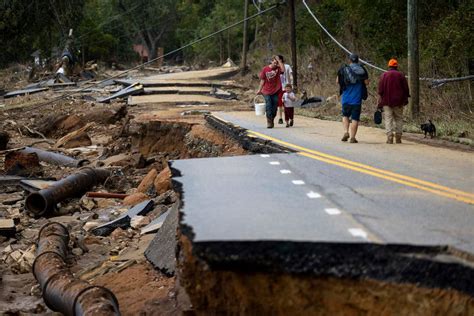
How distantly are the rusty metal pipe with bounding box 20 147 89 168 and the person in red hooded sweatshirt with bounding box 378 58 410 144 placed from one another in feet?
32.7

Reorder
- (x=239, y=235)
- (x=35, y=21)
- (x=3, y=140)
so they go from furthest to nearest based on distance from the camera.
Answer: (x=35, y=21) < (x=3, y=140) < (x=239, y=235)

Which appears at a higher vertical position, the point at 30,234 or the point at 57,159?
the point at 57,159

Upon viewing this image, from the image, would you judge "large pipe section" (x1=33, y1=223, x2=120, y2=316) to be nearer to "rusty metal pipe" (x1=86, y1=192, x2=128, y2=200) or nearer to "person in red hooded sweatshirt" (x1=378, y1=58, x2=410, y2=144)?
"rusty metal pipe" (x1=86, y1=192, x2=128, y2=200)

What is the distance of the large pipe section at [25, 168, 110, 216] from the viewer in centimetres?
1490

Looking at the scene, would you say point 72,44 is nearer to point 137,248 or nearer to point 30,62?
point 30,62

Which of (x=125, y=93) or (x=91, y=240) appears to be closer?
(x=91, y=240)

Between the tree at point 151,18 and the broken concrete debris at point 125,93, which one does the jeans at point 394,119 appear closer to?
the broken concrete debris at point 125,93

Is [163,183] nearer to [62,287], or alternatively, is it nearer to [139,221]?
[139,221]

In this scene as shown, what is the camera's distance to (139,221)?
12.7 m

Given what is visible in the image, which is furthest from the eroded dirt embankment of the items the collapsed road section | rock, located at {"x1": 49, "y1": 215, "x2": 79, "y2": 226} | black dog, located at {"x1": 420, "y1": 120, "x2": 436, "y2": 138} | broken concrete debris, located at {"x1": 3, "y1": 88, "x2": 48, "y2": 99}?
broken concrete debris, located at {"x1": 3, "y1": 88, "x2": 48, "y2": 99}

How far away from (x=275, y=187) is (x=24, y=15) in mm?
42525

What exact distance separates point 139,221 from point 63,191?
139 inches

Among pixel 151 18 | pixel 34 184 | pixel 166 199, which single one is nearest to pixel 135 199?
pixel 166 199

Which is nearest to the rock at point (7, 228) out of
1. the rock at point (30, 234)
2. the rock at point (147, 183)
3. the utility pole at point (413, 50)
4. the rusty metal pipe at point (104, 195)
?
the rock at point (30, 234)
